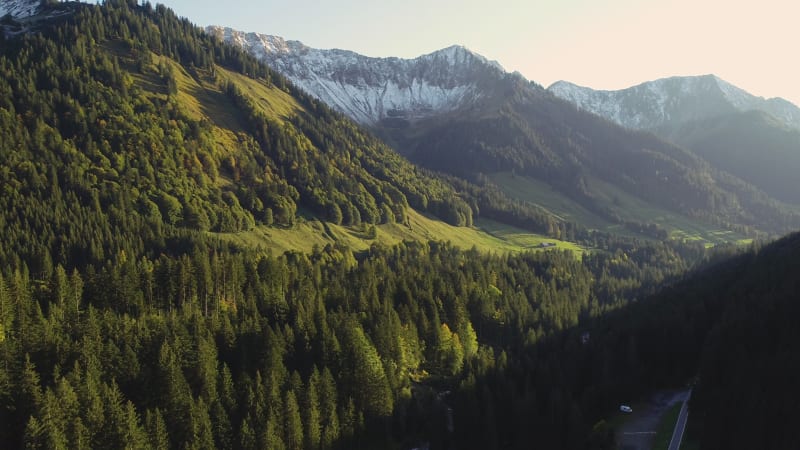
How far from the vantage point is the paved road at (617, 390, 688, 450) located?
6712 centimetres

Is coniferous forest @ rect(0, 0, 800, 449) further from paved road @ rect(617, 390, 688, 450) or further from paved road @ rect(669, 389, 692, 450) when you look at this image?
paved road @ rect(617, 390, 688, 450)

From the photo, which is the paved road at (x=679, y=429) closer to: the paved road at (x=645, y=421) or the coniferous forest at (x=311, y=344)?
the paved road at (x=645, y=421)

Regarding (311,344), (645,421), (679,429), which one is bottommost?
(645,421)

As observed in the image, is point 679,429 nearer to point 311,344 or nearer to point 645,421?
point 645,421

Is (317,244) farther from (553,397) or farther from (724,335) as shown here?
(724,335)

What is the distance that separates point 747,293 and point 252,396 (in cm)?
9034

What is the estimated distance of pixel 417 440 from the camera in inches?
3260

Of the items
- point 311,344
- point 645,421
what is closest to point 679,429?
point 645,421

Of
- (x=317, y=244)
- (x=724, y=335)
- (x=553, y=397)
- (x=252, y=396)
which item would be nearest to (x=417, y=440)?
(x=553, y=397)

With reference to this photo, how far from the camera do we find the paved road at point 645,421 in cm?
6712

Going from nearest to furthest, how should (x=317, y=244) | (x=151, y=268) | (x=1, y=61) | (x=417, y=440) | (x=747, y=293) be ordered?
(x=417, y=440)
(x=747, y=293)
(x=151, y=268)
(x=317, y=244)
(x=1, y=61)

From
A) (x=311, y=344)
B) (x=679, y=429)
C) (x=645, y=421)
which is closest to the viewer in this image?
(x=679, y=429)

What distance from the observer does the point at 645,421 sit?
241ft

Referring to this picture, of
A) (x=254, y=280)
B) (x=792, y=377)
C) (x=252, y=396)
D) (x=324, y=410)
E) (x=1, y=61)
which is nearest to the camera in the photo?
(x=792, y=377)
